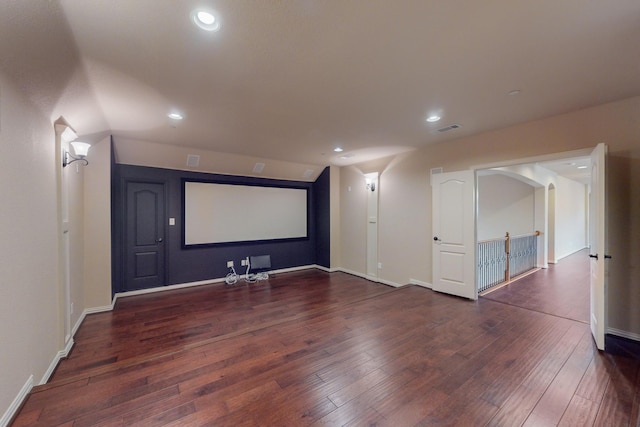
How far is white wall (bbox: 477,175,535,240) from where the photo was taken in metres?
6.74

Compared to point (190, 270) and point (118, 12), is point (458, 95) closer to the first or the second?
point (118, 12)

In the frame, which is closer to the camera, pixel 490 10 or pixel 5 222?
pixel 490 10

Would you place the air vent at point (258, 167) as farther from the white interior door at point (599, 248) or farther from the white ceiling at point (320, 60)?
the white interior door at point (599, 248)

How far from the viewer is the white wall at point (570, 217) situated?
7.41m

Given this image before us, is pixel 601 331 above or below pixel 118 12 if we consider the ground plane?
below

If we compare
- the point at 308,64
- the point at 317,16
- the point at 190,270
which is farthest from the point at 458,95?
the point at 190,270

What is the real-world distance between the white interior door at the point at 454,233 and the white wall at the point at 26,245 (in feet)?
16.2

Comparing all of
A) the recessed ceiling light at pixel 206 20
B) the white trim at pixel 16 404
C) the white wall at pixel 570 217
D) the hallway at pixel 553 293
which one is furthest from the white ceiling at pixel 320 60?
the white wall at pixel 570 217

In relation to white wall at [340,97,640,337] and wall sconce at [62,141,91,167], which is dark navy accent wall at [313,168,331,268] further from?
wall sconce at [62,141,91,167]

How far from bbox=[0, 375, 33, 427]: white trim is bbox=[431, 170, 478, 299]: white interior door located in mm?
4894

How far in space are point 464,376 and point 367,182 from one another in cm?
424

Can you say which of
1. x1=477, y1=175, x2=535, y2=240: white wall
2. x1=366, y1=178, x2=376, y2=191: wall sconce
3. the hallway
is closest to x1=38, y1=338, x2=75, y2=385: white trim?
x1=366, y1=178, x2=376, y2=191: wall sconce

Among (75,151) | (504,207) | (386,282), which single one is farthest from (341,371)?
(504,207)

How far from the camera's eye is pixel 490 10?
156 centimetres
